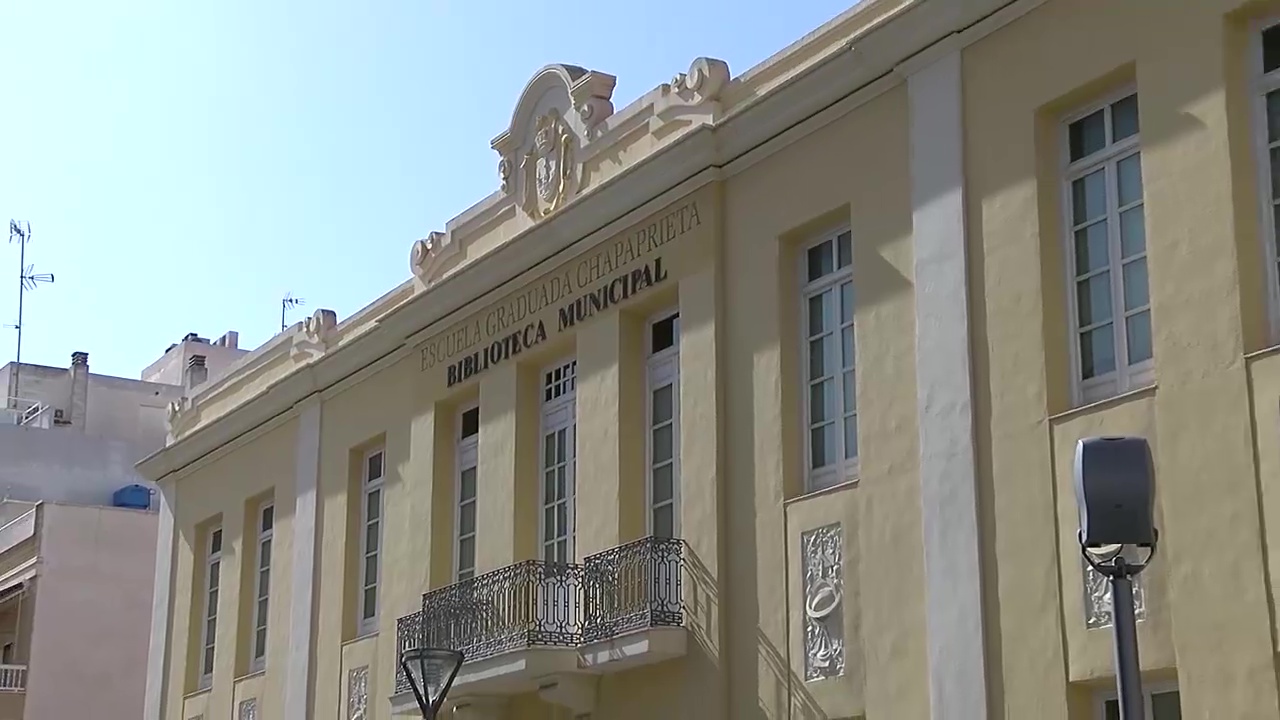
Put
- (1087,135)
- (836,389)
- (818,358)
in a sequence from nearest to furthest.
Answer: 1. (1087,135)
2. (836,389)
3. (818,358)

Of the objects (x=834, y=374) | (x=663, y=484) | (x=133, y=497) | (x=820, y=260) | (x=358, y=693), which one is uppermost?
(x=133, y=497)

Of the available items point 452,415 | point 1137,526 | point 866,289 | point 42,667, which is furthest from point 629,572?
point 42,667

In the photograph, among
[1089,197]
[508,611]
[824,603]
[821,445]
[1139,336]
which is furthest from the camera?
[508,611]

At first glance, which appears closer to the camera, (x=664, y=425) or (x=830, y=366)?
(x=830, y=366)

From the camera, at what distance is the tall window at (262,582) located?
24.3 meters

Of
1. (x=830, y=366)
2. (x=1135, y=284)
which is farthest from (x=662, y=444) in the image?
(x=1135, y=284)

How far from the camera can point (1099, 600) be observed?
493 inches

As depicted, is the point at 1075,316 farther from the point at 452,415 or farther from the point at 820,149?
the point at 452,415

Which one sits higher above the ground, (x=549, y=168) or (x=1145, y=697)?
(x=549, y=168)

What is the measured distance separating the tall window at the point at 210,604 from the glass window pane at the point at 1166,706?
15.7 m

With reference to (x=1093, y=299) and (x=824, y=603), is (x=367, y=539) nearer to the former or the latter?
(x=824, y=603)

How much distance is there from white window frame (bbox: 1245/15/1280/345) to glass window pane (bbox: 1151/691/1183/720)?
232cm

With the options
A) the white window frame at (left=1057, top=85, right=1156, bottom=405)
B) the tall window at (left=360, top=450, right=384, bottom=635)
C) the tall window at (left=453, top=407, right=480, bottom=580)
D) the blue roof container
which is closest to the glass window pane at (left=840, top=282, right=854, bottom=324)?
the white window frame at (left=1057, top=85, right=1156, bottom=405)

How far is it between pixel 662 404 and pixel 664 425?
217 millimetres
